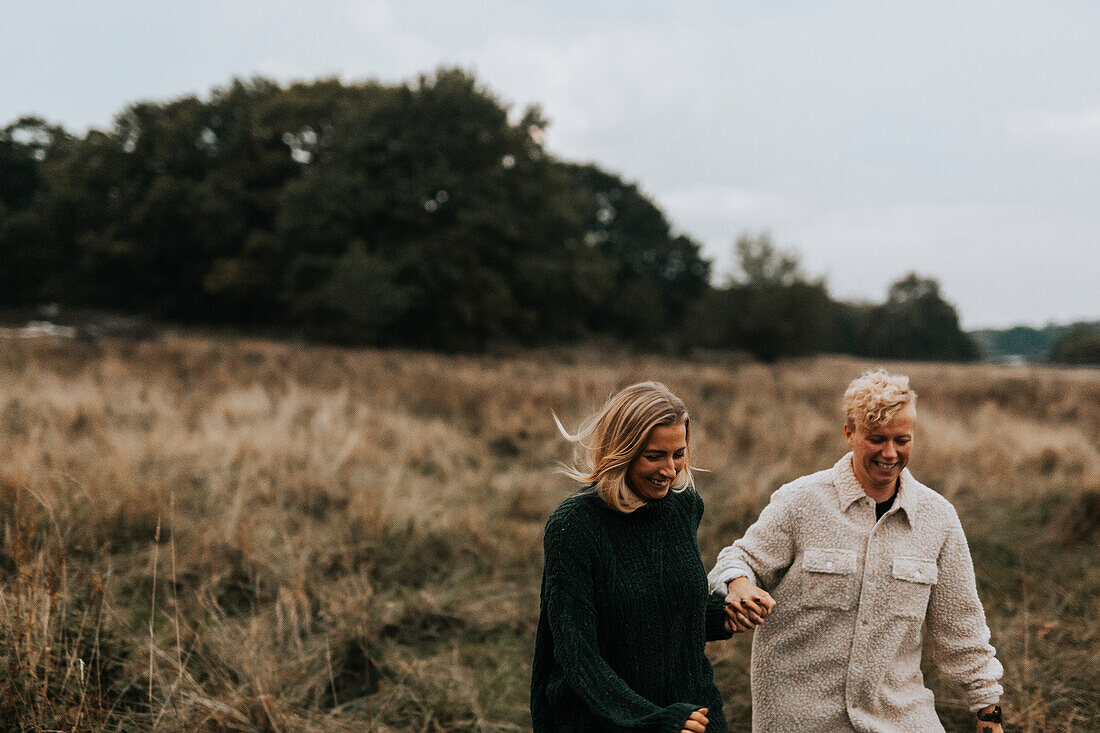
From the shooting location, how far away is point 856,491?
2.02 m

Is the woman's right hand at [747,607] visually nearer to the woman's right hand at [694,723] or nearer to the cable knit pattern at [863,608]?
the cable knit pattern at [863,608]

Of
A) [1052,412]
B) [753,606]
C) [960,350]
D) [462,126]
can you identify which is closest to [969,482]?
[1052,412]

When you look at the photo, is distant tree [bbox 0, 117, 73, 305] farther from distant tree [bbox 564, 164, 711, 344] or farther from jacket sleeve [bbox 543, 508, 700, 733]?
jacket sleeve [bbox 543, 508, 700, 733]

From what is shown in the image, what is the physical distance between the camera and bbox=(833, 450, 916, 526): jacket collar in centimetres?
198

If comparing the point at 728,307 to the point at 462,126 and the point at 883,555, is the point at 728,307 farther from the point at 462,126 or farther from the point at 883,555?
the point at 883,555

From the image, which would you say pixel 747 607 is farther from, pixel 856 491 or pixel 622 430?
pixel 622 430

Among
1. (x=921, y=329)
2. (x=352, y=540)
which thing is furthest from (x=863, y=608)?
(x=921, y=329)

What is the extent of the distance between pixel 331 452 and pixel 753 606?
18.4 feet

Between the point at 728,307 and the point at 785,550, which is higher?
the point at 728,307

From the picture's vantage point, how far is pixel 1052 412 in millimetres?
10086

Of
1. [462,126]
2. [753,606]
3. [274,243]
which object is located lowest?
[753,606]

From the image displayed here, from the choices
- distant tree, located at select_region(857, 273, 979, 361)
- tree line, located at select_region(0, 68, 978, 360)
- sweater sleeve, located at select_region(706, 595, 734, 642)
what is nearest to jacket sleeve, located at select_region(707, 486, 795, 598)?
sweater sleeve, located at select_region(706, 595, 734, 642)

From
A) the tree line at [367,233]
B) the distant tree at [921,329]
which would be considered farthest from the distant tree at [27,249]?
the distant tree at [921,329]

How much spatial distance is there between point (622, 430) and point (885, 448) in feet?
2.45
